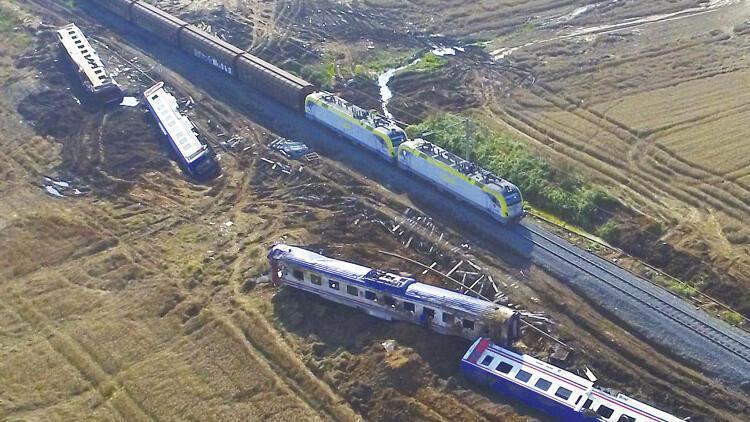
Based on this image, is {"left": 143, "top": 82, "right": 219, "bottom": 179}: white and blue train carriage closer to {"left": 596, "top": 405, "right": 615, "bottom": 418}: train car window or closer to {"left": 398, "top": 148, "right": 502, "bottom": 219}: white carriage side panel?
{"left": 398, "top": 148, "right": 502, "bottom": 219}: white carriage side panel

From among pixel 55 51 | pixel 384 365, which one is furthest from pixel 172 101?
pixel 384 365

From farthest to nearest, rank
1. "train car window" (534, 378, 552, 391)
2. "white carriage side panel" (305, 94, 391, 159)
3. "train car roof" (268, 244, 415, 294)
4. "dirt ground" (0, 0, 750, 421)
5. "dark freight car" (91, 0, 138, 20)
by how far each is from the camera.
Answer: "dark freight car" (91, 0, 138, 20), "white carriage side panel" (305, 94, 391, 159), "train car roof" (268, 244, 415, 294), "dirt ground" (0, 0, 750, 421), "train car window" (534, 378, 552, 391)

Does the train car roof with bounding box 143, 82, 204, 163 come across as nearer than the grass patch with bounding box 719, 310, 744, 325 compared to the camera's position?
No

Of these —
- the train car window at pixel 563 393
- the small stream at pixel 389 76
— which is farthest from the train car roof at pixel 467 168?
the train car window at pixel 563 393

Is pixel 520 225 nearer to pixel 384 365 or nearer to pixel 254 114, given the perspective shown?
A: pixel 384 365

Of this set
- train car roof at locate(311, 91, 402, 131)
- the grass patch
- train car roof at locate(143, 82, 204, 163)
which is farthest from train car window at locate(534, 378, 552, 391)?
train car roof at locate(143, 82, 204, 163)

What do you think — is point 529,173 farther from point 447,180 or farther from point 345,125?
point 345,125

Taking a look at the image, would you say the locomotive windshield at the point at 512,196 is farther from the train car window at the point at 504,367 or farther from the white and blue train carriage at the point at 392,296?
the train car window at the point at 504,367
